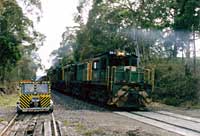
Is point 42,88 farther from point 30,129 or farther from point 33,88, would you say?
point 30,129

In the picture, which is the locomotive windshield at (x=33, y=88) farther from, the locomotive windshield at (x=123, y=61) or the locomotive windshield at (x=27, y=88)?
the locomotive windshield at (x=123, y=61)

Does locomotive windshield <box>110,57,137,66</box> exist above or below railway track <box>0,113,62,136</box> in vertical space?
above

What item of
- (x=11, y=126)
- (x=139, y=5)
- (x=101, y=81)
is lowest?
(x=11, y=126)

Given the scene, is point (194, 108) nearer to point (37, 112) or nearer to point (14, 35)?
point (37, 112)

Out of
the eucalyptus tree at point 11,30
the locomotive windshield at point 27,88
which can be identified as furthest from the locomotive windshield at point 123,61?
the eucalyptus tree at point 11,30

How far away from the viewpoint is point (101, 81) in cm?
2795

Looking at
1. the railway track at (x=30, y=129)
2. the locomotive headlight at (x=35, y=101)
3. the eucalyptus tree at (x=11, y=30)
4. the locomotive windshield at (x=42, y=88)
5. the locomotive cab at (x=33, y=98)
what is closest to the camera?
the railway track at (x=30, y=129)

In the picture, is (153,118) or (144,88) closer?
(153,118)

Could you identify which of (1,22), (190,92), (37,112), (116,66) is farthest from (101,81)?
(1,22)

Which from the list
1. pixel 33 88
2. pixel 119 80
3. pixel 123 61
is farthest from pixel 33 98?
pixel 123 61

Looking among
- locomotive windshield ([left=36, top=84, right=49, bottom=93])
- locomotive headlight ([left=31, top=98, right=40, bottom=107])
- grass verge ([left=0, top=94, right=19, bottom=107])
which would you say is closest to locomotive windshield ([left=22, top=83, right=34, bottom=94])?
locomotive windshield ([left=36, top=84, right=49, bottom=93])

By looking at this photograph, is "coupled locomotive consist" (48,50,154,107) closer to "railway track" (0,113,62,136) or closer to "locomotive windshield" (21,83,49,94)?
"locomotive windshield" (21,83,49,94)

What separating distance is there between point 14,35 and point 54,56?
328ft

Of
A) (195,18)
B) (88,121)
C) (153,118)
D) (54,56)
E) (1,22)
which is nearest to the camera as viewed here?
(88,121)
